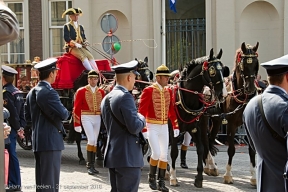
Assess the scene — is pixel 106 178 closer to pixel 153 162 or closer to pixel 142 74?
pixel 153 162

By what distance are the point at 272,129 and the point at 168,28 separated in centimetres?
1572

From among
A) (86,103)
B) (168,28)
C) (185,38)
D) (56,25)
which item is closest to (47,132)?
(86,103)

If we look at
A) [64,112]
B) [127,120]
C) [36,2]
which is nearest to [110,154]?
[127,120]

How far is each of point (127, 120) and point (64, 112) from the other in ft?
3.37

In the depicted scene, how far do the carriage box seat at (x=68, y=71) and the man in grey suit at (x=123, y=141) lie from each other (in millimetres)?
6270

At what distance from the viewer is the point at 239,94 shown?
8859 millimetres

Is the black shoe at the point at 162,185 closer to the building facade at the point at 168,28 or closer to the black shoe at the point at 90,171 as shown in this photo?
the black shoe at the point at 90,171

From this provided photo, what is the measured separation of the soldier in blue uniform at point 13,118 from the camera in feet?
24.4

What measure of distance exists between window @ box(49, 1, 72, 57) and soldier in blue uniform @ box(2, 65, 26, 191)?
12.5m

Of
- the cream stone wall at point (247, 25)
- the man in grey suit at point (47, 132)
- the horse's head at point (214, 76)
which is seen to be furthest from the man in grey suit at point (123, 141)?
the cream stone wall at point (247, 25)

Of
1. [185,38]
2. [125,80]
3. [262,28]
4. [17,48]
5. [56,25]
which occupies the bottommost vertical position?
[125,80]

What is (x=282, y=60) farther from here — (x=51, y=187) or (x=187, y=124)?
(x=187, y=124)

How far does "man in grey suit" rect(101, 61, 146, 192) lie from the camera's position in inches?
201

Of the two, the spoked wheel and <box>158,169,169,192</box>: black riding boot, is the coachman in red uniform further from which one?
the spoked wheel
